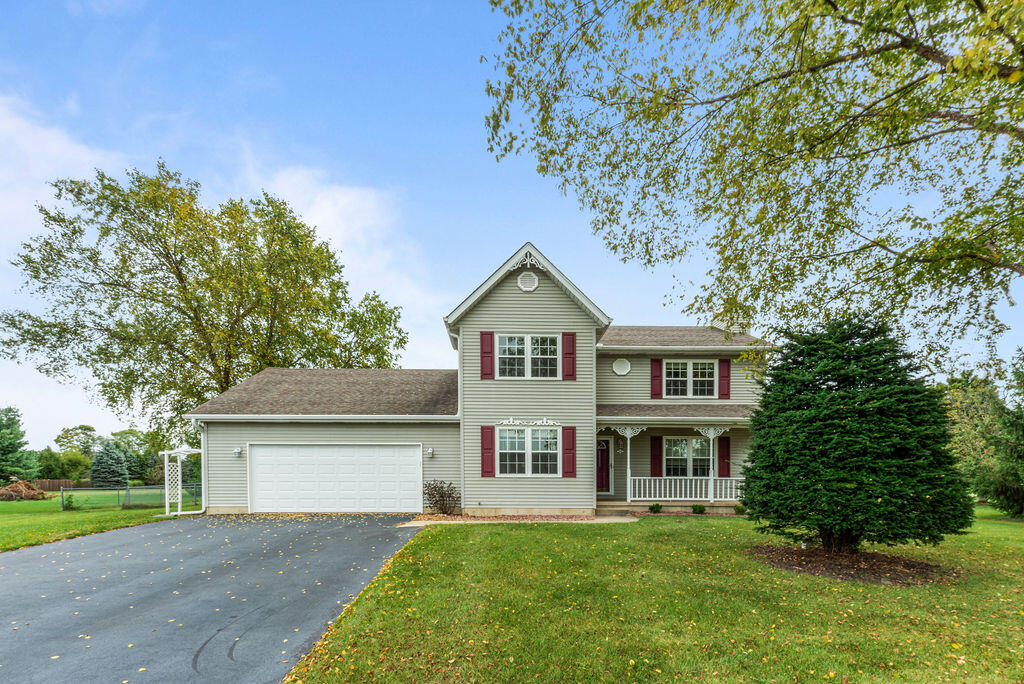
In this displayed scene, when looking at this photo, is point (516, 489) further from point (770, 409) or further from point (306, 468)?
point (770, 409)

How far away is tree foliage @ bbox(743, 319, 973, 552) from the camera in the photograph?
25.3 ft

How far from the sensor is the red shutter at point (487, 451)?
14070 millimetres

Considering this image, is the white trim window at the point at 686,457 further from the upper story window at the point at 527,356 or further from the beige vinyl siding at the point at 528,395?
the upper story window at the point at 527,356

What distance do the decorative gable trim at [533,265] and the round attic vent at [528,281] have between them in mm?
279

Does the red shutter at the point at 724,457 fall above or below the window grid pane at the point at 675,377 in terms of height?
below

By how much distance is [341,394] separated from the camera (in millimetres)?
16141

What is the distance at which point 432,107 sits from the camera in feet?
40.5

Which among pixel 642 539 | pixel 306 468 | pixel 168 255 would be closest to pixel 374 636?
pixel 642 539

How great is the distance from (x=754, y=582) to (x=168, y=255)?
26005mm

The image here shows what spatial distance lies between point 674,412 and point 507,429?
583 centimetres

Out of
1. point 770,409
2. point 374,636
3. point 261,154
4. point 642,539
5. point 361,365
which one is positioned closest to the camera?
point 374,636

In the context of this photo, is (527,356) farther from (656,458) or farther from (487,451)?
(656,458)


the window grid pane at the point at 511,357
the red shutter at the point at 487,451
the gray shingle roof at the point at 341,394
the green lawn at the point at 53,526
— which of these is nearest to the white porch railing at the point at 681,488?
the red shutter at the point at 487,451

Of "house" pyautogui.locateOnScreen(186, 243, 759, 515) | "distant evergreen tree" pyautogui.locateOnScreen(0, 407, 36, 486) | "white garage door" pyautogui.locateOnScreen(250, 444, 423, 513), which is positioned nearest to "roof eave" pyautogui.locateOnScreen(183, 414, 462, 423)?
"house" pyautogui.locateOnScreen(186, 243, 759, 515)
